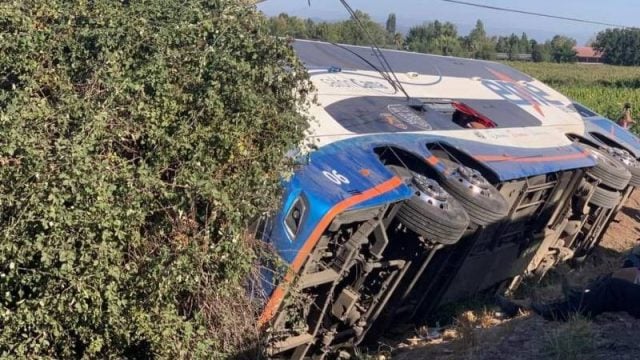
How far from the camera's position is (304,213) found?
5.96 metres

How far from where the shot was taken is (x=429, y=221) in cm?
662

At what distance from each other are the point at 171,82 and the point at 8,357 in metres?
1.93

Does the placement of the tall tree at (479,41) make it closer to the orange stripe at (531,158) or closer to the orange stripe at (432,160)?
the orange stripe at (531,158)

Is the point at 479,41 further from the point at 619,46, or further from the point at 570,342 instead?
the point at 570,342

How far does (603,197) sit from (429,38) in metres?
26.3

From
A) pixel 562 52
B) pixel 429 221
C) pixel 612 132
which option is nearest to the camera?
pixel 429 221

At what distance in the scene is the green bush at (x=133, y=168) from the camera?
183 inches

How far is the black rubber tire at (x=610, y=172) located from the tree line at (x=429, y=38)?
2.92 m

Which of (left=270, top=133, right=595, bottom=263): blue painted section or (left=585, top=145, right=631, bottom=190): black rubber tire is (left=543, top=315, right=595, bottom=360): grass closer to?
(left=270, top=133, right=595, bottom=263): blue painted section

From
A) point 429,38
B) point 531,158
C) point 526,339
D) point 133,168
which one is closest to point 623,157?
point 531,158

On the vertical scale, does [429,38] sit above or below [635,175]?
below

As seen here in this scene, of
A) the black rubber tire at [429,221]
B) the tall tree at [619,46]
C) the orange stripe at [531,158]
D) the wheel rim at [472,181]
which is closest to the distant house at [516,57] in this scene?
the tall tree at [619,46]

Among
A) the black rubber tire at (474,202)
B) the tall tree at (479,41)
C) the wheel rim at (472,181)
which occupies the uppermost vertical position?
the wheel rim at (472,181)

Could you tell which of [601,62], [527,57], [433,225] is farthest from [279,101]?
[601,62]
